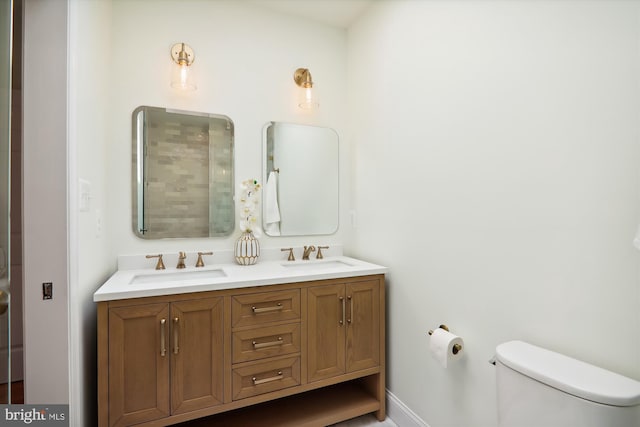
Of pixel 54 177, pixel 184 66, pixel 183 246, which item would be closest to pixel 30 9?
pixel 54 177

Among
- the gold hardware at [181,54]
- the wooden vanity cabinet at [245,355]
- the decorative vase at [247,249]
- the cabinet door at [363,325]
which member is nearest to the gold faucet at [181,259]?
the decorative vase at [247,249]

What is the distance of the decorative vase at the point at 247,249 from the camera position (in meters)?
2.00

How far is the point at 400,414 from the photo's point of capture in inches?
72.5

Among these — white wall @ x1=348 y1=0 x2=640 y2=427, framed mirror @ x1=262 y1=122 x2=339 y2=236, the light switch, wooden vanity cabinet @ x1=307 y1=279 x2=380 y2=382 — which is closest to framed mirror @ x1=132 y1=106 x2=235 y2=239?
framed mirror @ x1=262 y1=122 x2=339 y2=236

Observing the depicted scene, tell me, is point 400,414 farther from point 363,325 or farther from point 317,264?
point 317,264

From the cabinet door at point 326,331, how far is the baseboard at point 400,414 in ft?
1.37

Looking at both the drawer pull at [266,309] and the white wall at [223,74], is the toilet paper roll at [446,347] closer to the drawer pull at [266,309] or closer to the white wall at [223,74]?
the drawer pull at [266,309]

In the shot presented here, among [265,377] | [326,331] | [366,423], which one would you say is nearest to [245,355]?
[265,377]

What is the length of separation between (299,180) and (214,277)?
2.99 ft

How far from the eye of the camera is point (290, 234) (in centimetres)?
228

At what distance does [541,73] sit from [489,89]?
21cm

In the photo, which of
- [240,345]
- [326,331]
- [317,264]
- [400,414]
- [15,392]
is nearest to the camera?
[15,392]

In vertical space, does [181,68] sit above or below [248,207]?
above

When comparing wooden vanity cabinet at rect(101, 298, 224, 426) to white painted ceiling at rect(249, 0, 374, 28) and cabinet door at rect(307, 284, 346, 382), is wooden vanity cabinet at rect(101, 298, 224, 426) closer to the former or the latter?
cabinet door at rect(307, 284, 346, 382)
